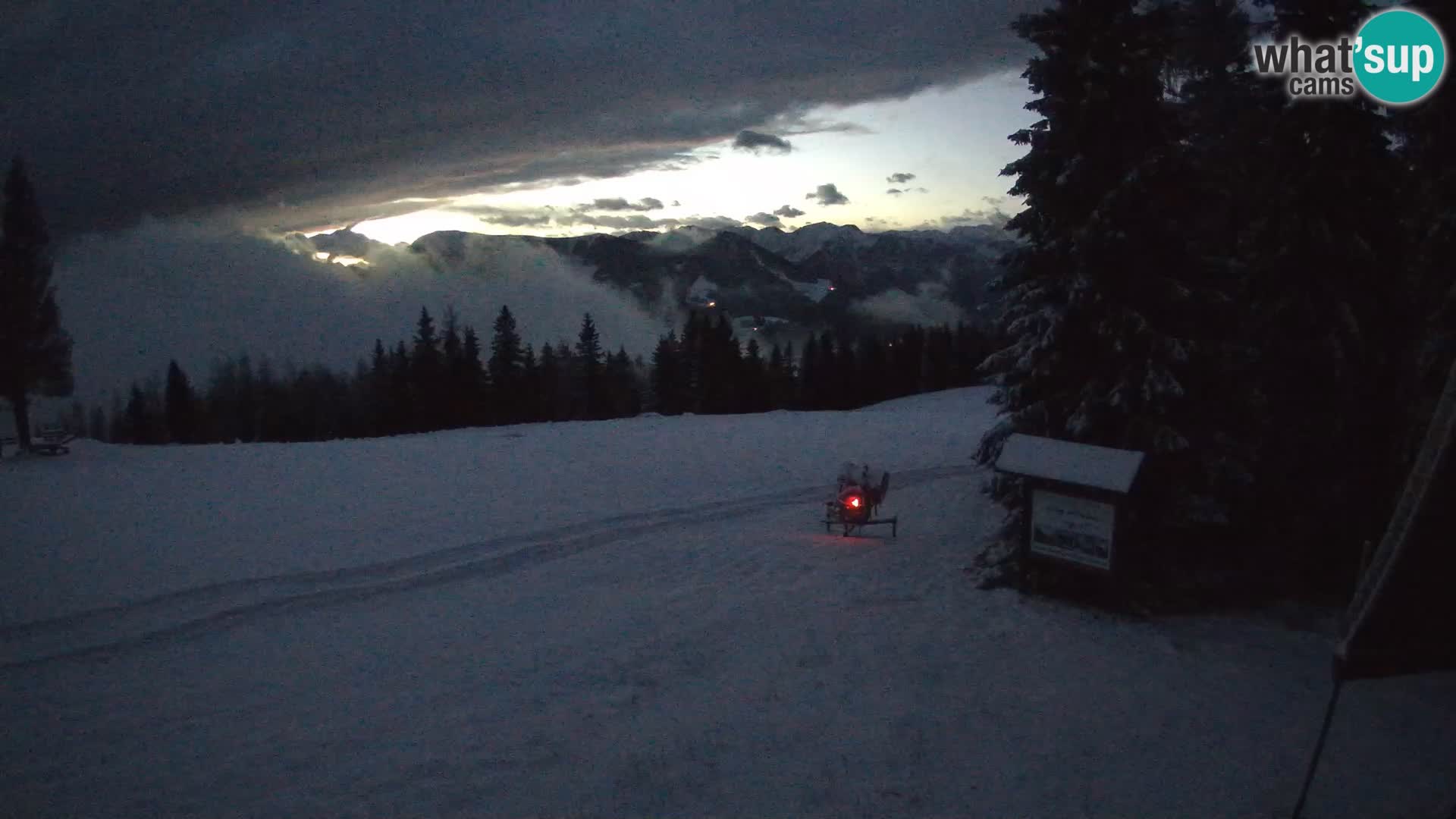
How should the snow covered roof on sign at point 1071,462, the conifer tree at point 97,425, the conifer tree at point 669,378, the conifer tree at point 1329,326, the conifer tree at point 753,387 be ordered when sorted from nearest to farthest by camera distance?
the snow covered roof on sign at point 1071,462 → the conifer tree at point 1329,326 → the conifer tree at point 753,387 → the conifer tree at point 669,378 → the conifer tree at point 97,425

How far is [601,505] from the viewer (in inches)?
780

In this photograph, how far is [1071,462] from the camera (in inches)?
460

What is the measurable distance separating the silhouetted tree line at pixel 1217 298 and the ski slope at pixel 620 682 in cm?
219

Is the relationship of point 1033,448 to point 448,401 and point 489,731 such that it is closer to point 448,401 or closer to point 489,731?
point 489,731

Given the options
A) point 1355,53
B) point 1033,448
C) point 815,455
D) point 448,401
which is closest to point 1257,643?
point 1033,448

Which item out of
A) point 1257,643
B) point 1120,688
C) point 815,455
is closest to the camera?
point 1120,688

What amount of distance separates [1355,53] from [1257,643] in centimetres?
958

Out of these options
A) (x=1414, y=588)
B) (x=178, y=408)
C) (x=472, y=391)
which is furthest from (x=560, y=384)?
(x=1414, y=588)

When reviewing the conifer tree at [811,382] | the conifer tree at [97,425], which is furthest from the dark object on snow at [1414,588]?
the conifer tree at [97,425]

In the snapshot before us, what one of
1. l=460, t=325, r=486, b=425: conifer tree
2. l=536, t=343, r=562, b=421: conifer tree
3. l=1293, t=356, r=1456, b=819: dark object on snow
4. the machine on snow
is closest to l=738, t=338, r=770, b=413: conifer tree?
l=536, t=343, r=562, b=421: conifer tree

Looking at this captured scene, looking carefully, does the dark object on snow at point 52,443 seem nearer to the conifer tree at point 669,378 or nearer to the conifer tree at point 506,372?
the conifer tree at point 506,372

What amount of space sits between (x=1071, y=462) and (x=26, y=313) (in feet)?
122

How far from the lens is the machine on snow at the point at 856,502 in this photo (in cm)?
1692

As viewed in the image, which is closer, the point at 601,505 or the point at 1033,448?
the point at 1033,448
